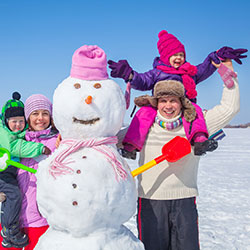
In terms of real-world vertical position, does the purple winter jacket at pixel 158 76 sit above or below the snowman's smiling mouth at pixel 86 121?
above

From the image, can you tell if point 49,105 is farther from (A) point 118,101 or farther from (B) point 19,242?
(B) point 19,242

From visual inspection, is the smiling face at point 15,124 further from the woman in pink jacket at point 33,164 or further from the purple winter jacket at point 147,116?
the purple winter jacket at point 147,116

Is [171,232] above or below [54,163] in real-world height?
below

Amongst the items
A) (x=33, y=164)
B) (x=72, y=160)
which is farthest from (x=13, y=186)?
(x=72, y=160)

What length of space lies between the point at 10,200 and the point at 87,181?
3.52 feet

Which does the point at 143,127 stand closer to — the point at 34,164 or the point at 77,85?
the point at 77,85

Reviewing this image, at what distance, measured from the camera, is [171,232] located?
2301mm

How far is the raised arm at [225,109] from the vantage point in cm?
224

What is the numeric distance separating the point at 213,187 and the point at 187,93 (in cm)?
422

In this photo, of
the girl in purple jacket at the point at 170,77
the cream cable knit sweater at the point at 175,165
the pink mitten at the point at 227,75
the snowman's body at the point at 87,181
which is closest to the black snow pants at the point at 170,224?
the cream cable knit sweater at the point at 175,165

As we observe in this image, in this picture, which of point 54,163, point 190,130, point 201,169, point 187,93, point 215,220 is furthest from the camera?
point 201,169

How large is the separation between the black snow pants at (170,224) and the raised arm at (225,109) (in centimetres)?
58

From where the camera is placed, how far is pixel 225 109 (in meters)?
2.28

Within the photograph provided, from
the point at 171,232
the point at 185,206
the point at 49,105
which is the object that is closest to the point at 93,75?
the point at 49,105
